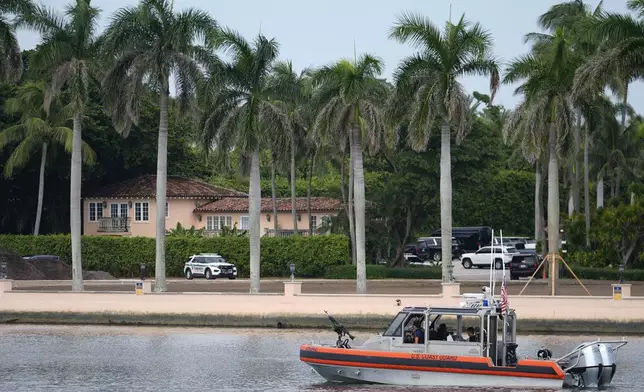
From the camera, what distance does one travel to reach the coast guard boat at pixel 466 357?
32.9 meters

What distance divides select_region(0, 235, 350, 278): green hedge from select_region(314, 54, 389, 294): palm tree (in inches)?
718

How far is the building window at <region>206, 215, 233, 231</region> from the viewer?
90.5 meters

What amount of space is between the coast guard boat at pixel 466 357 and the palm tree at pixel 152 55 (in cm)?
2292

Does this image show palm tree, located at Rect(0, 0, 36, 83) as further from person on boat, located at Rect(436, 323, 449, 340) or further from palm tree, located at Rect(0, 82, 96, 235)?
person on boat, located at Rect(436, 323, 449, 340)

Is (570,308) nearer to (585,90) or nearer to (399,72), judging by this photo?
(585,90)

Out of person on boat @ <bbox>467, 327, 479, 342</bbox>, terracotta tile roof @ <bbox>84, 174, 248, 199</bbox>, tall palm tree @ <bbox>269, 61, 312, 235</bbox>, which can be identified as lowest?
person on boat @ <bbox>467, 327, 479, 342</bbox>

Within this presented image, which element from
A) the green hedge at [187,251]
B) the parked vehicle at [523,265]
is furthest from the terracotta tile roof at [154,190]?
the parked vehicle at [523,265]

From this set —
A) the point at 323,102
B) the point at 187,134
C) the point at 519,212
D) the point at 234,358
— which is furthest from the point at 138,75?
the point at 519,212

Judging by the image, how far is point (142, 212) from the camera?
295 feet

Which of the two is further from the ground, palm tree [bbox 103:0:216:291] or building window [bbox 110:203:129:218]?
palm tree [bbox 103:0:216:291]

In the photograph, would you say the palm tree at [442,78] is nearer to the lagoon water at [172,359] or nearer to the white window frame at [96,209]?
the lagoon water at [172,359]

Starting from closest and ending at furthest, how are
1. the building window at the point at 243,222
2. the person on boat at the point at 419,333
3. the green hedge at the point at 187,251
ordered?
the person on boat at the point at 419,333, the green hedge at the point at 187,251, the building window at the point at 243,222

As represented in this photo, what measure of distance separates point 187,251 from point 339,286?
52.2ft

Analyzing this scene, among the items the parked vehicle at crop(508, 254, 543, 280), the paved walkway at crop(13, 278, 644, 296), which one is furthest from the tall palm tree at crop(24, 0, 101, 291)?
the parked vehicle at crop(508, 254, 543, 280)
